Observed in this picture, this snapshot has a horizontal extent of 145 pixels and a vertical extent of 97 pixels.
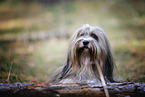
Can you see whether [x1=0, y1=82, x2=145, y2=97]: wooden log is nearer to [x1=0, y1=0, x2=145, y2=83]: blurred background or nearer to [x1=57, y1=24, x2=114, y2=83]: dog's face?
[x1=57, y1=24, x2=114, y2=83]: dog's face

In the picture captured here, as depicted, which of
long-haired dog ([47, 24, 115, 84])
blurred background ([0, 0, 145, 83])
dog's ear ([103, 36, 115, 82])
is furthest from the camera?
blurred background ([0, 0, 145, 83])

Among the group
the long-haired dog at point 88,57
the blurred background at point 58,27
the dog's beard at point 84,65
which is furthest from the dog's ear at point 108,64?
the blurred background at point 58,27

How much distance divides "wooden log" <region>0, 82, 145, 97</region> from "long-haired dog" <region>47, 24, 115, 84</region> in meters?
0.78

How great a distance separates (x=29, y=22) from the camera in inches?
562

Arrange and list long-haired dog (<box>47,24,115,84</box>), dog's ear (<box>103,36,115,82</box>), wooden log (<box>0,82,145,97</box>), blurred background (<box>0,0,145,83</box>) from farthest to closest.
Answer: blurred background (<box>0,0,145,83</box>) < dog's ear (<box>103,36,115,82</box>) < long-haired dog (<box>47,24,115,84</box>) < wooden log (<box>0,82,145,97</box>)

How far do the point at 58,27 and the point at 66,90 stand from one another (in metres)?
11.7

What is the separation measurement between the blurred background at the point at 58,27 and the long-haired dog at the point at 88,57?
199cm

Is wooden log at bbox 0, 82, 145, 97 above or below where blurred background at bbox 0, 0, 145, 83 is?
below

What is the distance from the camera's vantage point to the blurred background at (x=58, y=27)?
24.1 ft

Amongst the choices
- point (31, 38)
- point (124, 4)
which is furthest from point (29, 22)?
point (124, 4)

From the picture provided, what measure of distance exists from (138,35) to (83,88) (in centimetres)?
811

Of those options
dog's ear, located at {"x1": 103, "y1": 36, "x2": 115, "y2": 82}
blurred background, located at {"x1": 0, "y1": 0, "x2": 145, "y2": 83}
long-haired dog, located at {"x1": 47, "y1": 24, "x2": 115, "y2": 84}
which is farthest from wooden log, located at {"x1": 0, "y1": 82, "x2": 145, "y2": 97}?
blurred background, located at {"x1": 0, "y1": 0, "x2": 145, "y2": 83}

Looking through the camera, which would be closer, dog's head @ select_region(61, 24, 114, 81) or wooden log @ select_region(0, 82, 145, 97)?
wooden log @ select_region(0, 82, 145, 97)

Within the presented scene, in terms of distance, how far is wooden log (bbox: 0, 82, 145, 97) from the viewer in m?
2.43
